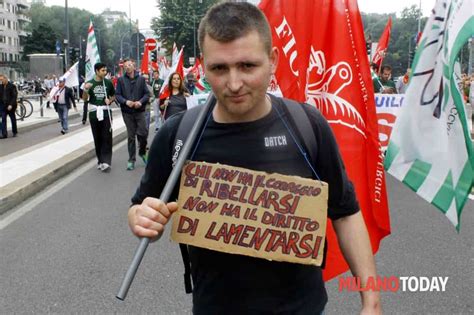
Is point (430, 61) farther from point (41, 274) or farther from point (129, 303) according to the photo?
point (41, 274)

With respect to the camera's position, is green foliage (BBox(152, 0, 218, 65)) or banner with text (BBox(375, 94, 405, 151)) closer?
banner with text (BBox(375, 94, 405, 151))

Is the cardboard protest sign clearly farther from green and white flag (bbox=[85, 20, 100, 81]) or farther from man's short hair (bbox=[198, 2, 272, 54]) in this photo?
green and white flag (bbox=[85, 20, 100, 81])

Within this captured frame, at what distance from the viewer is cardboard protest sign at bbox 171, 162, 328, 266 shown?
1862 mm

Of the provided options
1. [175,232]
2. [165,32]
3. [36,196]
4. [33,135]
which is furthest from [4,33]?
[175,232]

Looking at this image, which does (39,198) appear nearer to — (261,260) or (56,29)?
(261,260)

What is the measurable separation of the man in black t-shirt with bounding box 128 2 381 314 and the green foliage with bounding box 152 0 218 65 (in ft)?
220

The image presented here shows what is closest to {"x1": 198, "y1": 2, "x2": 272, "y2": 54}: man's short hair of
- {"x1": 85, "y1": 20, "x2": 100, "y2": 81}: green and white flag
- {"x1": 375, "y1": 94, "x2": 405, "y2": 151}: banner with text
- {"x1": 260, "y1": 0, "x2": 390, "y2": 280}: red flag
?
{"x1": 260, "y1": 0, "x2": 390, "y2": 280}: red flag

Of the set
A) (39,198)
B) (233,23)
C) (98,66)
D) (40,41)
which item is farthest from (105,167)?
(40,41)

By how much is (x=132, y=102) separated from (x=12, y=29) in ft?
369

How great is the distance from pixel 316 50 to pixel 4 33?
372 feet

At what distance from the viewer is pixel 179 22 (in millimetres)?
68500

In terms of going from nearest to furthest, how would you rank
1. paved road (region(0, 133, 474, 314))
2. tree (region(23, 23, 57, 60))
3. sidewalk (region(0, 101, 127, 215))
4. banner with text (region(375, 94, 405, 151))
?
paved road (region(0, 133, 474, 314))
sidewalk (region(0, 101, 127, 215))
banner with text (region(375, 94, 405, 151))
tree (region(23, 23, 57, 60))

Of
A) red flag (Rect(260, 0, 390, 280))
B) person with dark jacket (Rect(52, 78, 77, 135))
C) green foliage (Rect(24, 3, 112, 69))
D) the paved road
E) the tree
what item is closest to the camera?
red flag (Rect(260, 0, 390, 280))

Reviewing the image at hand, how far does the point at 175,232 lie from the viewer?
193 centimetres
